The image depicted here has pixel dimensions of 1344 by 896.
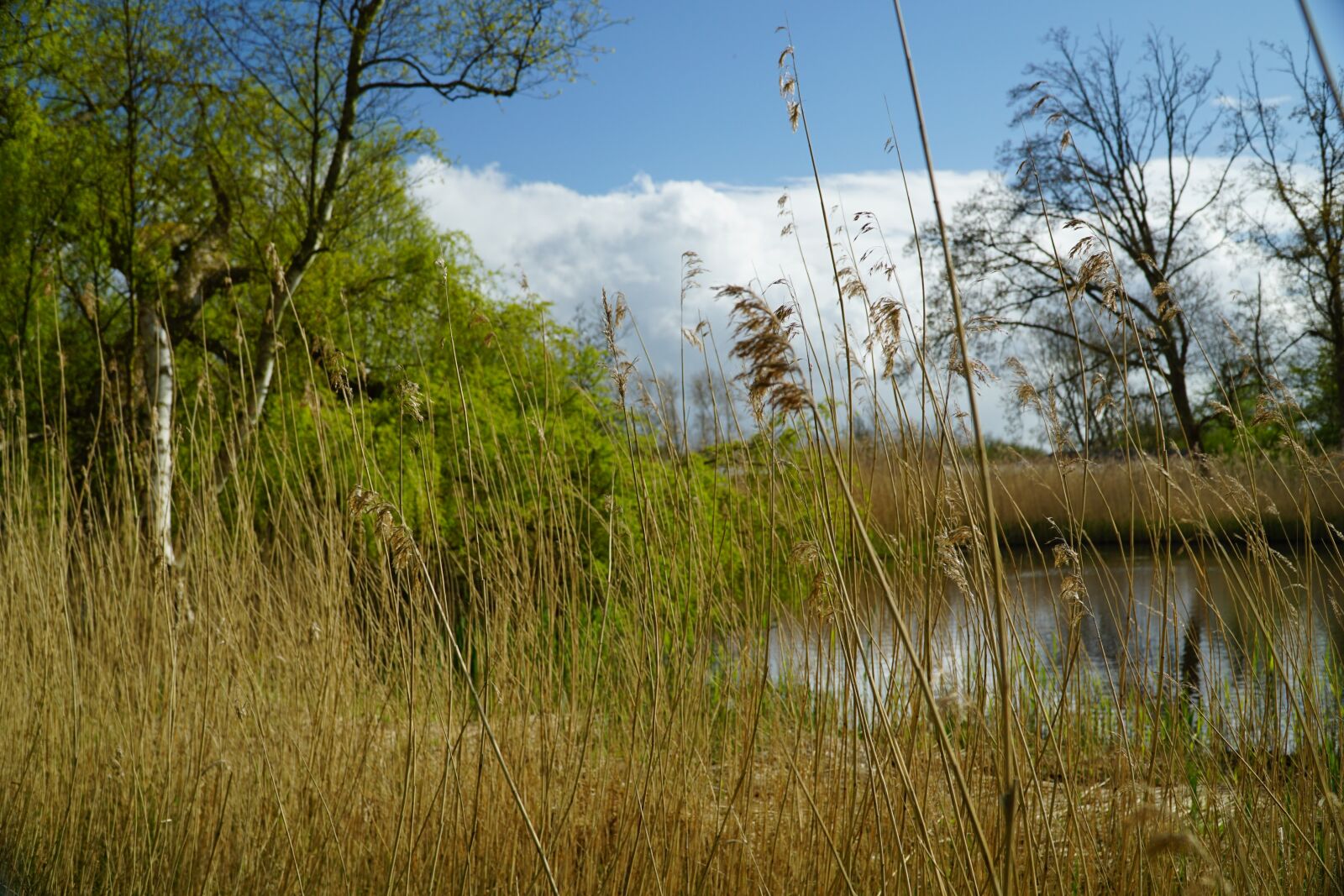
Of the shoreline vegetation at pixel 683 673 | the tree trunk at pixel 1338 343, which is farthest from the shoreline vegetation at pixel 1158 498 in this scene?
the tree trunk at pixel 1338 343

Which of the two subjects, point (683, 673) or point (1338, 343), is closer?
point (683, 673)

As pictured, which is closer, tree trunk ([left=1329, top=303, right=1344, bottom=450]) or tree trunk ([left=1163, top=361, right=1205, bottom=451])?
tree trunk ([left=1329, top=303, right=1344, bottom=450])

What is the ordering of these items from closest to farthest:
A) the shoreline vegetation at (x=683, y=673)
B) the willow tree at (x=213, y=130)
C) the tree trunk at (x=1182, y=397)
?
the shoreline vegetation at (x=683, y=673) → the willow tree at (x=213, y=130) → the tree trunk at (x=1182, y=397)

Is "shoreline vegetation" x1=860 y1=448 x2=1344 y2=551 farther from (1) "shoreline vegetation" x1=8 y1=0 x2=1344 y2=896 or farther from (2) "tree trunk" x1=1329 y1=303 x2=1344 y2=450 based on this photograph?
(2) "tree trunk" x1=1329 y1=303 x2=1344 y2=450

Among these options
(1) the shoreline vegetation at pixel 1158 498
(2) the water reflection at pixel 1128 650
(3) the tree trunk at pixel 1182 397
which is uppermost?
(3) the tree trunk at pixel 1182 397

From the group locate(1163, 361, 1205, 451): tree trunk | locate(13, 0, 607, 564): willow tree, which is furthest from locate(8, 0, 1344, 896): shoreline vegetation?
locate(1163, 361, 1205, 451): tree trunk

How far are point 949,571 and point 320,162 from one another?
863 centimetres

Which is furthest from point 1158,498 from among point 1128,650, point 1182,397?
point 1182,397

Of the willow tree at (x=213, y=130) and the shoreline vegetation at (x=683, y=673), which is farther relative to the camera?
the willow tree at (x=213, y=130)

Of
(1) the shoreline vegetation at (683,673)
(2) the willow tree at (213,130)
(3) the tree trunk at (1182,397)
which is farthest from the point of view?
(3) the tree trunk at (1182,397)

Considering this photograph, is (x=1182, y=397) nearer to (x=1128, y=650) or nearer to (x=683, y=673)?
(x=1128, y=650)

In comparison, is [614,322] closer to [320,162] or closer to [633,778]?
[633,778]

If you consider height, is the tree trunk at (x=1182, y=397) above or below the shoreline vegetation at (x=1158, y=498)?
above

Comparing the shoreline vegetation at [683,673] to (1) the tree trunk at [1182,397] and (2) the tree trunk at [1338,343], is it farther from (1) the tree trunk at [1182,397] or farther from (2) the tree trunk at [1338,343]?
(1) the tree trunk at [1182,397]
